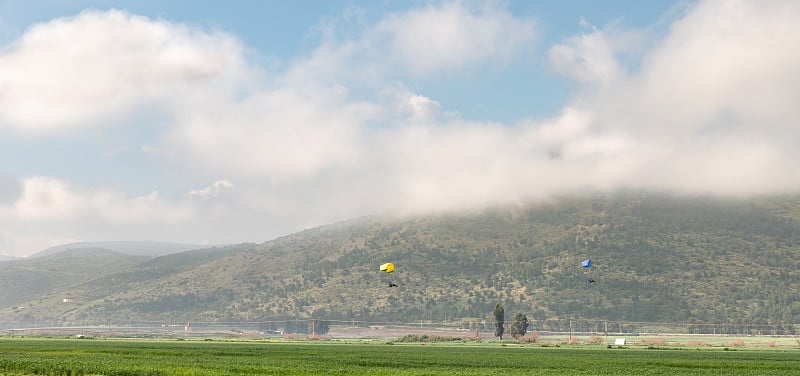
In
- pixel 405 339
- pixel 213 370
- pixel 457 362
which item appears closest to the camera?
pixel 213 370

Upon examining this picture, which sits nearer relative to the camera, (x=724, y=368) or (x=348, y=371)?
(x=348, y=371)

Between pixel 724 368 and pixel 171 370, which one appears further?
pixel 724 368

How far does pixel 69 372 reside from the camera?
202 feet

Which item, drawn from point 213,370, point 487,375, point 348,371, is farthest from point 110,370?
point 487,375

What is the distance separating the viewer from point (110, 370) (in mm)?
60781

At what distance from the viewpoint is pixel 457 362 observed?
83.3 metres

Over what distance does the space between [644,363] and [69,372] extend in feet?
185

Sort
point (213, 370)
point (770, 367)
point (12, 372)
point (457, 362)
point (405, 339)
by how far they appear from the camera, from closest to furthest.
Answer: point (12, 372), point (213, 370), point (770, 367), point (457, 362), point (405, 339)

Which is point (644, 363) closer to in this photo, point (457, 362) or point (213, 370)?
point (457, 362)

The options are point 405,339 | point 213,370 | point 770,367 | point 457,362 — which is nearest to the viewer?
point 213,370

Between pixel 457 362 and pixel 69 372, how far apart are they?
127 feet

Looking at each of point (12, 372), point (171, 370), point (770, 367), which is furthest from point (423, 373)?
point (770, 367)

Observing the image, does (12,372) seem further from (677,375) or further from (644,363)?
(644,363)

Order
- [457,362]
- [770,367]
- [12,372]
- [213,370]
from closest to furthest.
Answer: [12,372] < [213,370] < [770,367] < [457,362]
